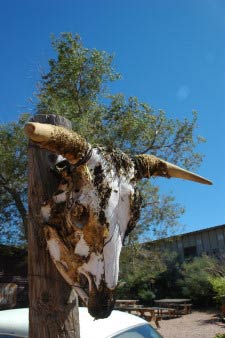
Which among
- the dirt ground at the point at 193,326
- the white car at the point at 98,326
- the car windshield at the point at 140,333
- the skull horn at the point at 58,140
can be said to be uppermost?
the skull horn at the point at 58,140

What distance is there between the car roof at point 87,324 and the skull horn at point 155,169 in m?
1.63

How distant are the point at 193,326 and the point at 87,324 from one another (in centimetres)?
1350

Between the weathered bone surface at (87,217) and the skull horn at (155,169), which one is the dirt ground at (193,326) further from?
the weathered bone surface at (87,217)

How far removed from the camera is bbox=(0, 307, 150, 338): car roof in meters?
3.29

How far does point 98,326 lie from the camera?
343cm

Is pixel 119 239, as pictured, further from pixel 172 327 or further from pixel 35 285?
pixel 172 327

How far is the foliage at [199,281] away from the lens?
2069 centimetres

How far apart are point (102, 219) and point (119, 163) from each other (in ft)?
1.22

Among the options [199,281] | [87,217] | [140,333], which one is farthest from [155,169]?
[199,281]

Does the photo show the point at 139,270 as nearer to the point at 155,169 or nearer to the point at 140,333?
the point at 140,333

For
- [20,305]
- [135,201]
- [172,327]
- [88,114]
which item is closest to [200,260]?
[172,327]

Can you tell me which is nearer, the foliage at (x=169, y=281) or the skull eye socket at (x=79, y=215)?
the skull eye socket at (x=79, y=215)

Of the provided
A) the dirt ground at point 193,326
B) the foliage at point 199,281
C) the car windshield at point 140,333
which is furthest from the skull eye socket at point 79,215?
the foliage at point 199,281

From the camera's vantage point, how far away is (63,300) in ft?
6.15
